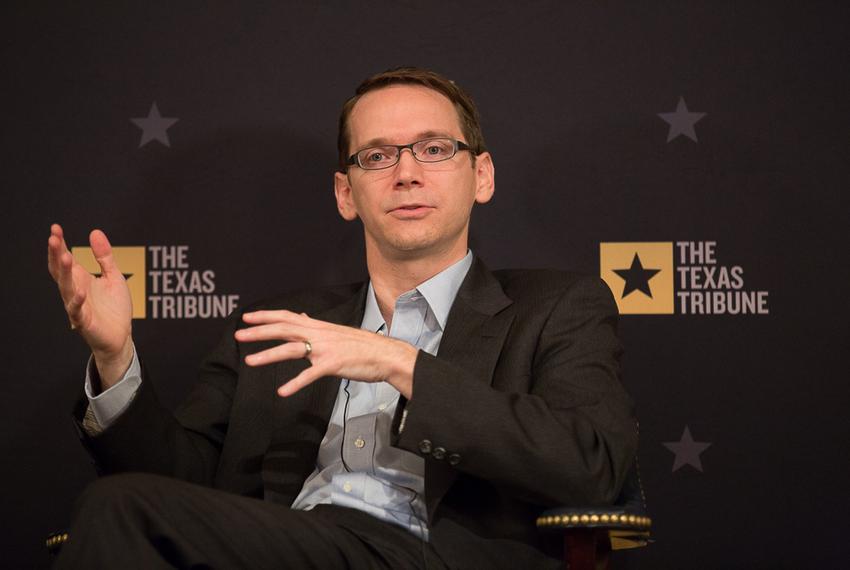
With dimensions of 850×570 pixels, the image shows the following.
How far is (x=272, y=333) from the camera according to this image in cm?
194

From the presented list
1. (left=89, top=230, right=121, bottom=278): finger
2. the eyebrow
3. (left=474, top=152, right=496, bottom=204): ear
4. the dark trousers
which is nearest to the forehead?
the eyebrow

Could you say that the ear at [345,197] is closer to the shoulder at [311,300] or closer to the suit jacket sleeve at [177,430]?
the shoulder at [311,300]

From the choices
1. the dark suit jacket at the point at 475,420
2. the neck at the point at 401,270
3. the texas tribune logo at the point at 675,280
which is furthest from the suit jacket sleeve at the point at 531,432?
the texas tribune logo at the point at 675,280

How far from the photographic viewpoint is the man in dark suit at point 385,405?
1.92 meters

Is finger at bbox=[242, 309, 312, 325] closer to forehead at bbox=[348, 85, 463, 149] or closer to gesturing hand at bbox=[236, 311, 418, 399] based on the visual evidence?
gesturing hand at bbox=[236, 311, 418, 399]

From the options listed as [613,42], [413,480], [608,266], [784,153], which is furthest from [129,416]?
[784,153]

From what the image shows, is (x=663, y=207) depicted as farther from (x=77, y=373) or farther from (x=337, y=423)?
(x=77, y=373)

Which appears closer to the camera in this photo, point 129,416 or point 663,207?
point 129,416

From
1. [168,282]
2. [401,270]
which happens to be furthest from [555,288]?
[168,282]

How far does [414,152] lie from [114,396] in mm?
977

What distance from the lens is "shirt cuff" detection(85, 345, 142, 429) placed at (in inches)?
88.6

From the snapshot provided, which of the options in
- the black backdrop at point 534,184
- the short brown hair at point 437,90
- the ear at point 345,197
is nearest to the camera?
the short brown hair at point 437,90

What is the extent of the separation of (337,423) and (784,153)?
1.78 m

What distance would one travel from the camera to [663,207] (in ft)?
10.6
